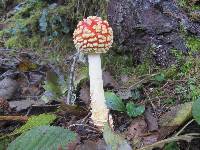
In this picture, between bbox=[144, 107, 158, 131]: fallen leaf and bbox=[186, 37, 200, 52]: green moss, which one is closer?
bbox=[144, 107, 158, 131]: fallen leaf

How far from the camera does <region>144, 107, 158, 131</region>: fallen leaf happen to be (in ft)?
8.35

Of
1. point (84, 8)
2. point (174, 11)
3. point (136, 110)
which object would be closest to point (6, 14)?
point (84, 8)

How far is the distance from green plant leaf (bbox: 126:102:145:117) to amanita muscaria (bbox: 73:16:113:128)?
177 mm

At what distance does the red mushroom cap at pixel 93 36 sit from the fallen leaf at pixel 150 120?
56cm

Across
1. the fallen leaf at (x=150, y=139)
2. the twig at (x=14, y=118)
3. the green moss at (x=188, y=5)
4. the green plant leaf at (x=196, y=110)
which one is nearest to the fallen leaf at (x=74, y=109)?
the twig at (x=14, y=118)

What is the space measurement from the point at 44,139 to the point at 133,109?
783 millimetres

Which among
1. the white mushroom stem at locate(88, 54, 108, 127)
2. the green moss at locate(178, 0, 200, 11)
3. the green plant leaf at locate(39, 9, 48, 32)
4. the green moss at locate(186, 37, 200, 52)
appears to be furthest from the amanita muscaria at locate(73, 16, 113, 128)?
the green plant leaf at locate(39, 9, 48, 32)

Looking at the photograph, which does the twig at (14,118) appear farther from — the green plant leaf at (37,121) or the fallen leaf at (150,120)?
the fallen leaf at (150,120)

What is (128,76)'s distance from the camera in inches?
126

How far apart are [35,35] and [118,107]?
1892mm

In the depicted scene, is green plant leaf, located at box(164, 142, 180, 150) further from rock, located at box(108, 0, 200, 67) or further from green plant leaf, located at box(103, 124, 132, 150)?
rock, located at box(108, 0, 200, 67)

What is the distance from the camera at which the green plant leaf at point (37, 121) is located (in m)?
2.66

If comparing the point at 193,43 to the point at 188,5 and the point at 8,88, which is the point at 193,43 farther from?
the point at 8,88

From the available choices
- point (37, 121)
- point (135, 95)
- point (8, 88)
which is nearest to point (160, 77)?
point (135, 95)
